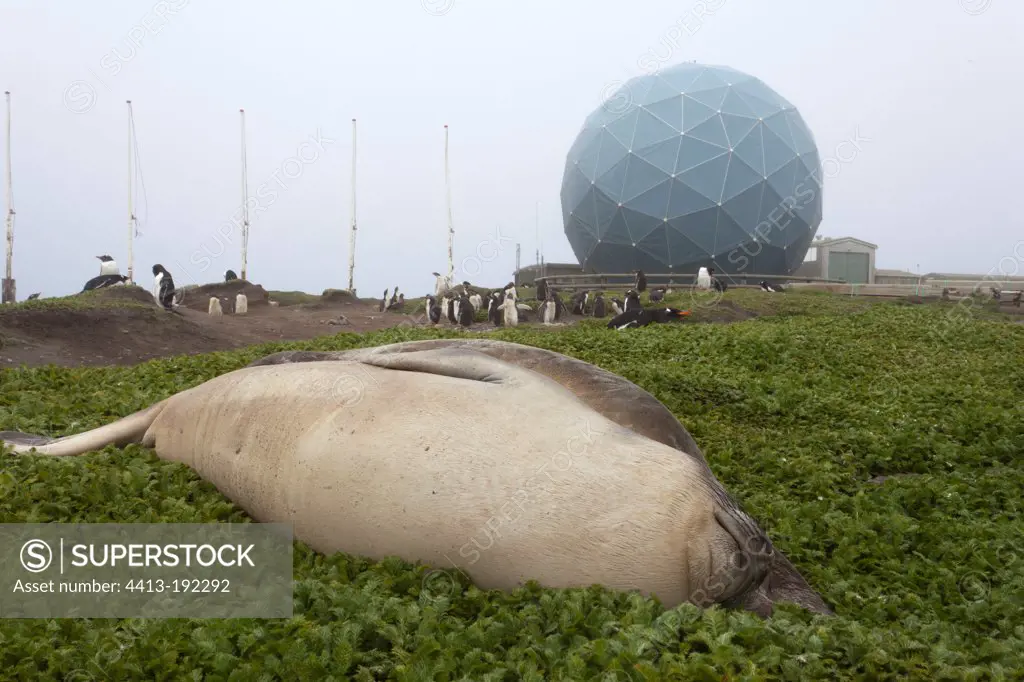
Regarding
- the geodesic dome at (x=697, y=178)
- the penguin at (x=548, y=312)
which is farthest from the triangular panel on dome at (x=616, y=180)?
the penguin at (x=548, y=312)

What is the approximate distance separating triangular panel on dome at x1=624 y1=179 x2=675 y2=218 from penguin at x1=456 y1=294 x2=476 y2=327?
1528 cm

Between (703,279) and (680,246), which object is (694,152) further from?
(703,279)

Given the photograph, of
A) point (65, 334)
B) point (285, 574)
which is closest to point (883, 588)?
point (285, 574)

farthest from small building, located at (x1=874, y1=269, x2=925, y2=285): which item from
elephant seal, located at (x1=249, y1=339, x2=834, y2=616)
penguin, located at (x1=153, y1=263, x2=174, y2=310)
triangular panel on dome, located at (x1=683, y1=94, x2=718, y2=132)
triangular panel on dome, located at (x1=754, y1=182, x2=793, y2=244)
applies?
elephant seal, located at (x1=249, y1=339, x2=834, y2=616)

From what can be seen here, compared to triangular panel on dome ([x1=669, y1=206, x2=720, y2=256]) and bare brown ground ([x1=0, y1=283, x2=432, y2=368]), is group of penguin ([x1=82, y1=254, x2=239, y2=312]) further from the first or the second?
triangular panel on dome ([x1=669, y1=206, x2=720, y2=256])

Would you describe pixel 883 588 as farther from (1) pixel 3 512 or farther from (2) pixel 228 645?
(1) pixel 3 512

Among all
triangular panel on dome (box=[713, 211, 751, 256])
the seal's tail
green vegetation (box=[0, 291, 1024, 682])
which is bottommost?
green vegetation (box=[0, 291, 1024, 682])

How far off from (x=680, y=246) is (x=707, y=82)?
29.8ft

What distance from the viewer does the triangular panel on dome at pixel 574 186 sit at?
40.4m

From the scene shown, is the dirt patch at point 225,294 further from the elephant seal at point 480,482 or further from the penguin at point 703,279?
the elephant seal at point 480,482

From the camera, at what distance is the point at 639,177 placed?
37625 millimetres

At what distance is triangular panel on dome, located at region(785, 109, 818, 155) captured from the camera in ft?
131

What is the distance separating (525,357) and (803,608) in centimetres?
196

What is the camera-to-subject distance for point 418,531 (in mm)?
3588
